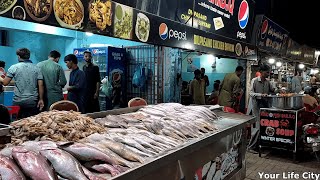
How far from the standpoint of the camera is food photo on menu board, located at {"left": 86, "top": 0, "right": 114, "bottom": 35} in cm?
410

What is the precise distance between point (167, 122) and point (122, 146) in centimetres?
114

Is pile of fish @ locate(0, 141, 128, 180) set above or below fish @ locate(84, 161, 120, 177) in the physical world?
above

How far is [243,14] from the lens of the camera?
9016 mm

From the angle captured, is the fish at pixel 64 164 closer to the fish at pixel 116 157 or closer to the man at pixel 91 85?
the fish at pixel 116 157

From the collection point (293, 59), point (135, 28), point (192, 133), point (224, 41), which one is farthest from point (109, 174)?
point (293, 59)

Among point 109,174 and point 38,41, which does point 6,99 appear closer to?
point 38,41

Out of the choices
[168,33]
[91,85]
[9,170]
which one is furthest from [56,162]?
[91,85]

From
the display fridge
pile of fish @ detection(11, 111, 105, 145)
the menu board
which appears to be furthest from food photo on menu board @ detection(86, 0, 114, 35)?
the display fridge

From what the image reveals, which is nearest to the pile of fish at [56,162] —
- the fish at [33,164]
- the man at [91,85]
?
the fish at [33,164]

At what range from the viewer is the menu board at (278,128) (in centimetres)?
669

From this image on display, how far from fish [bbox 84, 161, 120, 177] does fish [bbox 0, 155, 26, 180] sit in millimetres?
493

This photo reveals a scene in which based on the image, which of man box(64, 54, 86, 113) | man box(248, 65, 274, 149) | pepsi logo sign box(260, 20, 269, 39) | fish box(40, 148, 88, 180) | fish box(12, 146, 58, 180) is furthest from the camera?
pepsi logo sign box(260, 20, 269, 39)

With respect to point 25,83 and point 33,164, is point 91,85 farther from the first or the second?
point 33,164

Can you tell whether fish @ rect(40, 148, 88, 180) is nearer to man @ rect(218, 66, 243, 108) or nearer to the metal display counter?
the metal display counter
